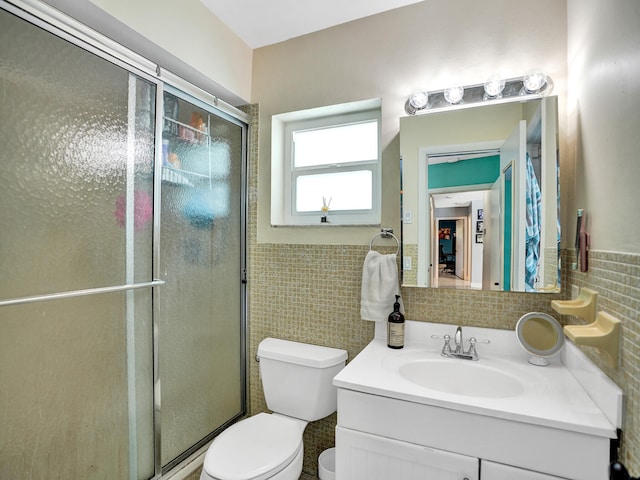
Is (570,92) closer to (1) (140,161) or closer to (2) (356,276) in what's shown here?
(2) (356,276)

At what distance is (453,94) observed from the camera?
153 cm

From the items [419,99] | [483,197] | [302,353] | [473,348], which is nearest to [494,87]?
[419,99]

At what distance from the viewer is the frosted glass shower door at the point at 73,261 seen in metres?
1.04

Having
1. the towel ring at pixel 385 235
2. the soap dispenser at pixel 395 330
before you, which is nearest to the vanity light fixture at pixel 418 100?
the towel ring at pixel 385 235

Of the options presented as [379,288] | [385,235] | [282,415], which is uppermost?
[385,235]

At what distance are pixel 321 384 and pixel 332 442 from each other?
0.43m

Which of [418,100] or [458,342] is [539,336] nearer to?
[458,342]

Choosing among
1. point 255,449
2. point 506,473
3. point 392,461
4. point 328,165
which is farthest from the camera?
point 328,165

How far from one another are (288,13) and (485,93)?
1.06m

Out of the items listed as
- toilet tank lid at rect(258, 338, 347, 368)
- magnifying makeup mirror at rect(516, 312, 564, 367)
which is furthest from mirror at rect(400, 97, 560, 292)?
toilet tank lid at rect(258, 338, 347, 368)

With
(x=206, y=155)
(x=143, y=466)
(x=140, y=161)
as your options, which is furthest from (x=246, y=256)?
(x=143, y=466)

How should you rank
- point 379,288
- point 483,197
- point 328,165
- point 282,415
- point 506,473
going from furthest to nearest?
point 328,165, point 282,415, point 379,288, point 483,197, point 506,473

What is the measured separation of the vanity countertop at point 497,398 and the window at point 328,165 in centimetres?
69

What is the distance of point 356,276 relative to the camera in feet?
5.81
